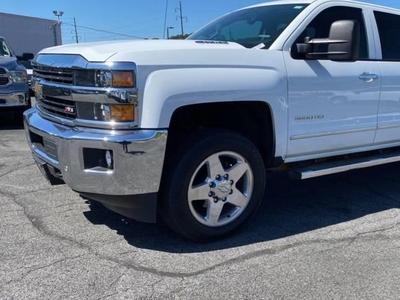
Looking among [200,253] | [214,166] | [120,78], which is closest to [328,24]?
[214,166]

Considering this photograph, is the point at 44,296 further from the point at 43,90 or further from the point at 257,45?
the point at 257,45

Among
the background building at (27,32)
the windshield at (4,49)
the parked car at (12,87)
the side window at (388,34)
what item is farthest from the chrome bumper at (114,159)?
the background building at (27,32)

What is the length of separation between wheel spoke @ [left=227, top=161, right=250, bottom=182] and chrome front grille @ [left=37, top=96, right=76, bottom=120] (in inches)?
50.1

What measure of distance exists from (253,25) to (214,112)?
3.72 ft

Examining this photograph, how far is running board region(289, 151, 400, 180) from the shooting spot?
3.72m

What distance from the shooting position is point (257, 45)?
361 cm

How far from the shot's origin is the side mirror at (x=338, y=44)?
3.45m

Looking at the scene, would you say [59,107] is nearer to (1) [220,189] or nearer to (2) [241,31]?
(1) [220,189]

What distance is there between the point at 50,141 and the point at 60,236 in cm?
79

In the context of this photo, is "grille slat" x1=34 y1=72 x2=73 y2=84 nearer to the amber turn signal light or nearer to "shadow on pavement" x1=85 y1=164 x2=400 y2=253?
the amber turn signal light

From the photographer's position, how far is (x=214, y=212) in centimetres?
334

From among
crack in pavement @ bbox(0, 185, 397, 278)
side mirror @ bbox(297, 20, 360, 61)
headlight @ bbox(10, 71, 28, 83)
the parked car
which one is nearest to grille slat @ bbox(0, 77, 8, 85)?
the parked car

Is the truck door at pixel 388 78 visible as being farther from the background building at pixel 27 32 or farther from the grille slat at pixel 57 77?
the background building at pixel 27 32

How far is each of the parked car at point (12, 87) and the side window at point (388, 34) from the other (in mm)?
7061
